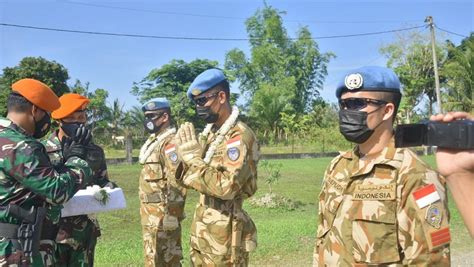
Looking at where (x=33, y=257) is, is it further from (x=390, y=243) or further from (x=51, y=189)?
(x=390, y=243)

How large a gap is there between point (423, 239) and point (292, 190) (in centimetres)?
1181

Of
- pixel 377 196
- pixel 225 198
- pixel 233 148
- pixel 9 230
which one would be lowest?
pixel 9 230

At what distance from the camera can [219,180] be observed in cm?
308

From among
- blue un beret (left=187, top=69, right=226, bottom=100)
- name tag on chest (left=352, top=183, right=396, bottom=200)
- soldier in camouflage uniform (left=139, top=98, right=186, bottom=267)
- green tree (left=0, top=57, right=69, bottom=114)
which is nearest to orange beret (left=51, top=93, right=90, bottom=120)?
soldier in camouflage uniform (left=139, top=98, right=186, bottom=267)

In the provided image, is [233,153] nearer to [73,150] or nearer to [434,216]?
[73,150]

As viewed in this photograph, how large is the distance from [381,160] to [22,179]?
6.80ft

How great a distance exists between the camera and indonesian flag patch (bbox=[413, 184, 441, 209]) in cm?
211

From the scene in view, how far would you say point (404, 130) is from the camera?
5.29 ft

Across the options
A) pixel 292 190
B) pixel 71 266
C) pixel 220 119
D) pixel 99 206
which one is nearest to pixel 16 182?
pixel 99 206

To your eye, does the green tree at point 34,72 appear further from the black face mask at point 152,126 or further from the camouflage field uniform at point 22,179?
the camouflage field uniform at point 22,179

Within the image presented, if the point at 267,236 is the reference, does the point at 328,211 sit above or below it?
above

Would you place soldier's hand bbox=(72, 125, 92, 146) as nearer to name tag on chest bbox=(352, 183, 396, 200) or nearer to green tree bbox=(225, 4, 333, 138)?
name tag on chest bbox=(352, 183, 396, 200)

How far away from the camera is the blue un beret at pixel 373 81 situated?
7.97 ft

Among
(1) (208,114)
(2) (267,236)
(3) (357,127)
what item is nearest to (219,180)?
(1) (208,114)
